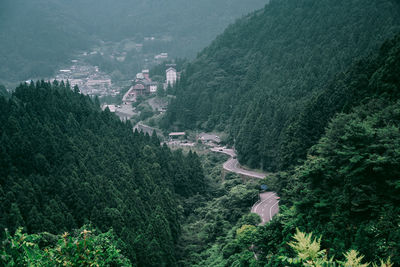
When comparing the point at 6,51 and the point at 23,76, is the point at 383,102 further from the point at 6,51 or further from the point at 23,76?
the point at 6,51

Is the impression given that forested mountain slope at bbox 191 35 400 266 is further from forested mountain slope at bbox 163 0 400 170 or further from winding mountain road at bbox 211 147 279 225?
forested mountain slope at bbox 163 0 400 170

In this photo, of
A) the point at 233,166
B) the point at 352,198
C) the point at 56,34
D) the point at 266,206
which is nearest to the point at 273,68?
the point at 233,166

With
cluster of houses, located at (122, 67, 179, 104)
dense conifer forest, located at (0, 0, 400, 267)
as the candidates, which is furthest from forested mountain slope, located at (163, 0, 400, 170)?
cluster of houses, located at (122, 67, 179, 104)

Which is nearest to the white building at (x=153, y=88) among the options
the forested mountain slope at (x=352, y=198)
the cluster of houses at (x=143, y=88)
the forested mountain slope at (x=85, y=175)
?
the cluster of houses at (x=143, y=88)

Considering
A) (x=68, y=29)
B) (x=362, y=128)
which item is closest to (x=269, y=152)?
(x=362, y=128)

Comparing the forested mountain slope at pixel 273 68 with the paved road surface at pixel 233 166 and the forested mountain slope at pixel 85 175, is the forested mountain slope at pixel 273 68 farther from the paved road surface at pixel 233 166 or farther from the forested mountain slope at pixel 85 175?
the forested mountain slope at pixel 85 175

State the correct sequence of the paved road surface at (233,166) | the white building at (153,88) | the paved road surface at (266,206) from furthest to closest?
the white building at (153,88)
the paved road surface at (233,166)
the paved road surface at (266,206)

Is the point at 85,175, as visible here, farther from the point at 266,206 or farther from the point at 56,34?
the point at 56,34
